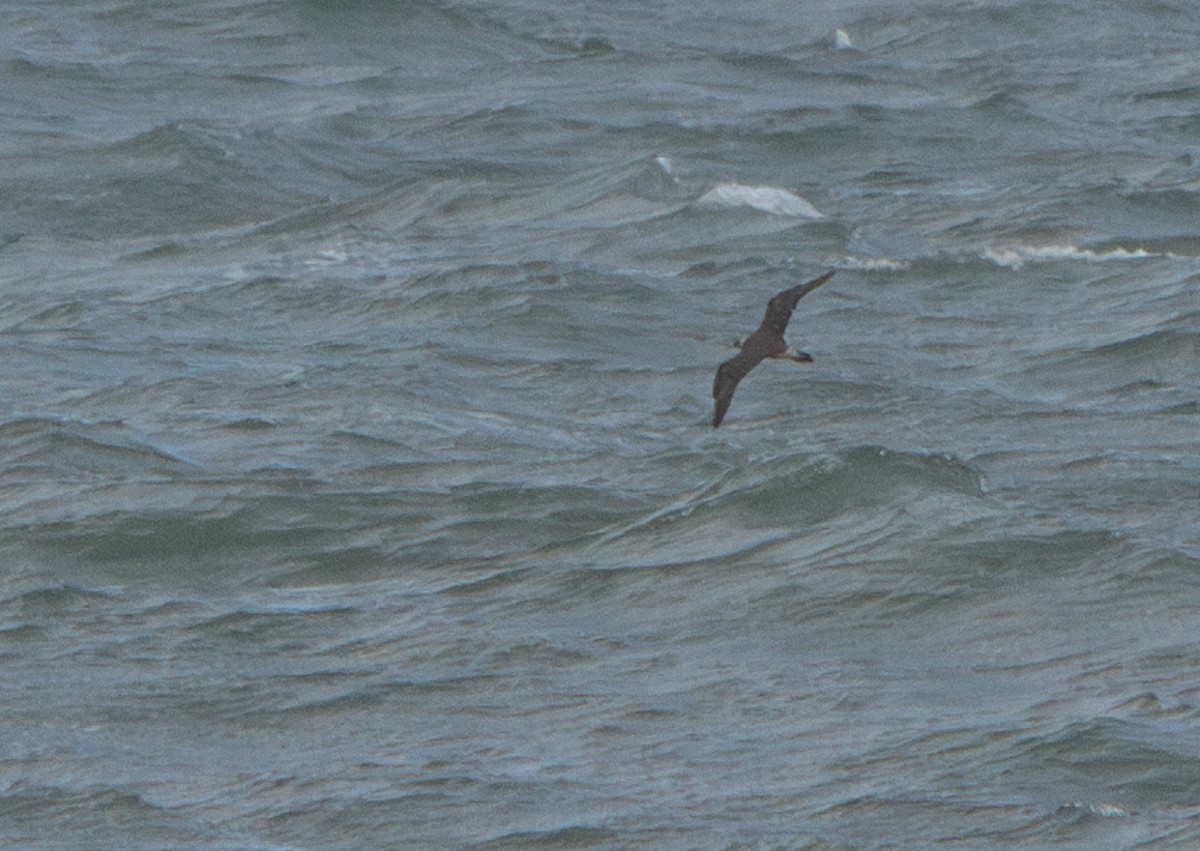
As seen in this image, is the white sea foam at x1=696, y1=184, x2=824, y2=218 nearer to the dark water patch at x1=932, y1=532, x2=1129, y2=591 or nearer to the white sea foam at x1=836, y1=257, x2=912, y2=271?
the white sea foam at x1=836, y1=257, x2=912, y2=271

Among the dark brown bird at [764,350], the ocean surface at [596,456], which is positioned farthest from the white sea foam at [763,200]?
the dark brown bird at [764,350]

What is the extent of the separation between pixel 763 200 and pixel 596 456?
18.9 ft

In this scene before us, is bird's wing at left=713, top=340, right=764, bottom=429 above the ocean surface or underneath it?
above

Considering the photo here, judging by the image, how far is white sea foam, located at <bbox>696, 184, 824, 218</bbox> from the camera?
809 inches

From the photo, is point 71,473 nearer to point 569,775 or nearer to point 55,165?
point 569,775

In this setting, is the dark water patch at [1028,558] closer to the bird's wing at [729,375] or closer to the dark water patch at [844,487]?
the dark water patch at [844,487]

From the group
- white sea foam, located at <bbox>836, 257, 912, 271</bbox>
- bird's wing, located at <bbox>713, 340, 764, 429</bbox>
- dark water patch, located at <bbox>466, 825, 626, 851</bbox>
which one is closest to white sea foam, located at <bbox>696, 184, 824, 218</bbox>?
white sea foam, located at <bbox>836, 257, 912, 271</bbox>

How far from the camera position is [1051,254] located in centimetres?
1936

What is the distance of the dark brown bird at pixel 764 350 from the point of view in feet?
38.2

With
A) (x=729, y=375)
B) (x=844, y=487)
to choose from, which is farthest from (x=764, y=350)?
(x=844, y=487)

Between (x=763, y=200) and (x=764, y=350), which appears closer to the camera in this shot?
(x=764, y=350)

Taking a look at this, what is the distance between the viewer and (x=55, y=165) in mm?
22406

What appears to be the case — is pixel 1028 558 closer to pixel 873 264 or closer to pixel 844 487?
pixel 844 487

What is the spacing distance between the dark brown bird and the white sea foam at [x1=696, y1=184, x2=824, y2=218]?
813 cm
